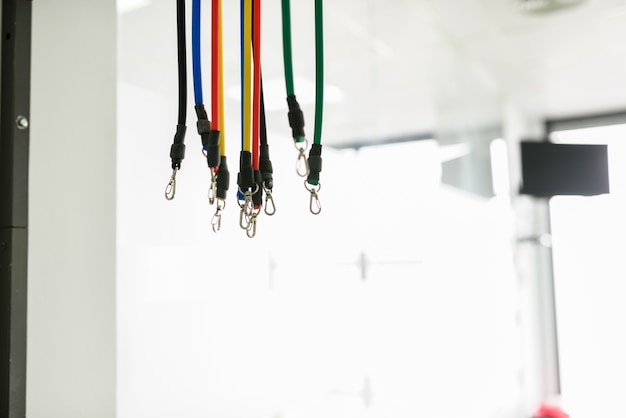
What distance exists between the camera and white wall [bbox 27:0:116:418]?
2.22 ft

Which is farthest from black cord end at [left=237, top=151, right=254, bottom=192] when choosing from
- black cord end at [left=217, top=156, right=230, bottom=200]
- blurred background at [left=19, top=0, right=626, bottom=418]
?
blurred background at [left=19, top=0, right=626, bottom=418]

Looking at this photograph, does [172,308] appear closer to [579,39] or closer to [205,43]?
[205,43]

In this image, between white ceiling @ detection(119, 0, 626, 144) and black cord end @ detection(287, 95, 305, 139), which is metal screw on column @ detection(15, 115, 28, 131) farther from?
black cord end @ detection(287, 95, 305, 139)

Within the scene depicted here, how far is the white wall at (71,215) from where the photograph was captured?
0.68 m

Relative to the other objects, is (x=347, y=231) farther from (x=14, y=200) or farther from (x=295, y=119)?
(x=14, y=200)

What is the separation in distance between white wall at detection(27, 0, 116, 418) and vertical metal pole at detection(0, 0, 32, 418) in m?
0.02

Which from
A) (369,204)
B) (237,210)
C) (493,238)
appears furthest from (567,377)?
(237,210)

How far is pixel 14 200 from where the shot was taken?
646 millimetres

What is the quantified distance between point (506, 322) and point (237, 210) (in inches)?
89.5

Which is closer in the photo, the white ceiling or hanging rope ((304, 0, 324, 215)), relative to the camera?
hanging rope ((304, 0, 324, 215))

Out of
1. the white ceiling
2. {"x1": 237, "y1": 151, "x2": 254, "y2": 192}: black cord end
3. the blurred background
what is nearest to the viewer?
{"x1": 237, "y1": 151, "x2": 254, "y2": 192}: black cord end

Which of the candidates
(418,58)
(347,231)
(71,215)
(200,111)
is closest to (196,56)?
(200,111)

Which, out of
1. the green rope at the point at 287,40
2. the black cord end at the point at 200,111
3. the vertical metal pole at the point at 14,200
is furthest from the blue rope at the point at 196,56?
the vertical metal pole at the point at 14,200

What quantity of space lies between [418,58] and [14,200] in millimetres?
1677
